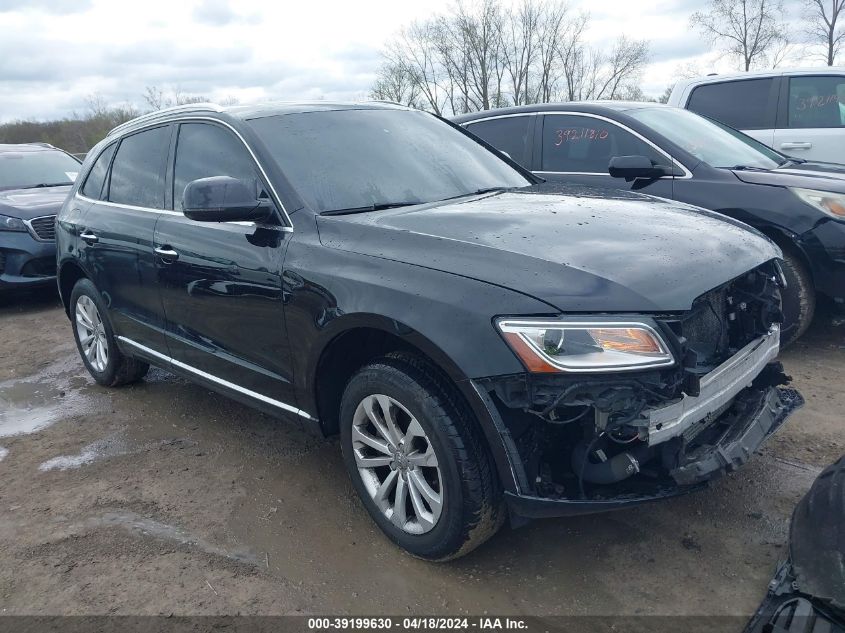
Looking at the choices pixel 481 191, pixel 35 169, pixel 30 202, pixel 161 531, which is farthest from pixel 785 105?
pixel 35 169

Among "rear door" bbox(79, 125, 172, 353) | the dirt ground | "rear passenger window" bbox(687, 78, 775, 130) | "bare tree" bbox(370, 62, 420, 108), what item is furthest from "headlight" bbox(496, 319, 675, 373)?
"bare tree" bbox(370, 62, 420, 108)

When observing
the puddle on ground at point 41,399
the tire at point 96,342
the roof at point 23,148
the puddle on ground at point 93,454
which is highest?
the roof at point 23,148

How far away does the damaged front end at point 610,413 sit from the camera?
88.8 inches

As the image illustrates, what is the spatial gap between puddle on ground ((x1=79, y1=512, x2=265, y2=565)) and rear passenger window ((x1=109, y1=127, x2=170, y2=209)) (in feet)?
5.53

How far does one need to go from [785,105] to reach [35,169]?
8894mm

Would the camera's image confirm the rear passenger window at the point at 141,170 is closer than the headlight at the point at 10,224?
Yes

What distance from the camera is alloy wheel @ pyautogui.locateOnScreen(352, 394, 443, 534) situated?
2.67 m

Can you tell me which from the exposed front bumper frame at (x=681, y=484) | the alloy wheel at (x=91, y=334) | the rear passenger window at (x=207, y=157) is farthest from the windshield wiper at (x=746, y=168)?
the alloy wheel at (x=91, y=334)

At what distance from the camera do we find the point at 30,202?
816 centimetres

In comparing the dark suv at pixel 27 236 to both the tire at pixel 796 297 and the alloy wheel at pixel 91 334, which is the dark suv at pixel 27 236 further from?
the tire at pixel 796 297

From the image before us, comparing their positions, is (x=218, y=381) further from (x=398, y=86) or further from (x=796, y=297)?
(x=398, y=86)

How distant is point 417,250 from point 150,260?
1.94 meters

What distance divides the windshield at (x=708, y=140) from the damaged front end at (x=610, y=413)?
3.08 m

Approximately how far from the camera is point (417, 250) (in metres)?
2.68
